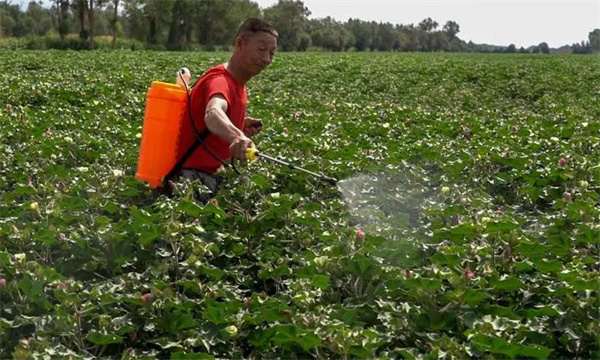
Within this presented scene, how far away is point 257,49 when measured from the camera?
192 inches

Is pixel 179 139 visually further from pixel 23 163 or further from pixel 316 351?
pixel 316 351

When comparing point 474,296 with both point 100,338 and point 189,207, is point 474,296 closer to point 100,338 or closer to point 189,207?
point 100,338

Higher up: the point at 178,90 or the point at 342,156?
the point at 178,90

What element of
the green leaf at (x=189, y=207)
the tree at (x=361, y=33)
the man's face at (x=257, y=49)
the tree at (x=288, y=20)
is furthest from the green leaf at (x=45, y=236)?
the tree at (x=361, y=33)

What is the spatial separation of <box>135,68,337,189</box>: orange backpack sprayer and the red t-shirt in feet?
0.13

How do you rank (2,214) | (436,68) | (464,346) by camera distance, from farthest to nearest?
1. (436,68)
2. (2,214)
3. (464,346)

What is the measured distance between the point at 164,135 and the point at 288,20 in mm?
58445

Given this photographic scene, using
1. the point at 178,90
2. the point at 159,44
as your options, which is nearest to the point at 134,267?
the point at 178,90

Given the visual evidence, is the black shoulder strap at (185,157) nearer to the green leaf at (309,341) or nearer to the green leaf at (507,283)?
the green leaf at (507,283)

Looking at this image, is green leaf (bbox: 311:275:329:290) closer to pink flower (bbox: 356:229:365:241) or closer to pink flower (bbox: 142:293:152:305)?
pink flower (bbox: 356:229:365:241)

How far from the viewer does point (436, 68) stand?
22.8 meters

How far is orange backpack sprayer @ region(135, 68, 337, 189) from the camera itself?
479cm

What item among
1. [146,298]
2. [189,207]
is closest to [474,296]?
[146,298]

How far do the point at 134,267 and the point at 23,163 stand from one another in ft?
7.17
